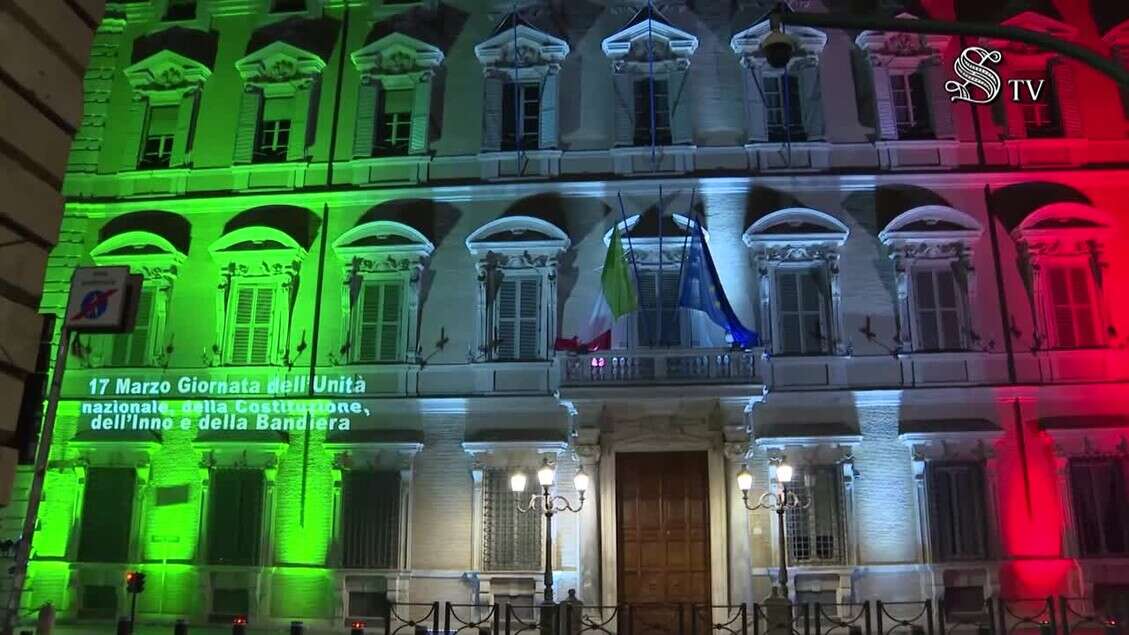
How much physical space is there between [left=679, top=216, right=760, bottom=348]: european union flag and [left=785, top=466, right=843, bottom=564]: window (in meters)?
2.94

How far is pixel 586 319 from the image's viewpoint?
20000 millimetres

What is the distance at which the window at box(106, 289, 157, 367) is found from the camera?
2070 cm

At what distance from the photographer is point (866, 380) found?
1930 cm

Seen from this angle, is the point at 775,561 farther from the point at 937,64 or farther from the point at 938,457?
the point at 937,64

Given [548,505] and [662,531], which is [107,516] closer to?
[548,505]

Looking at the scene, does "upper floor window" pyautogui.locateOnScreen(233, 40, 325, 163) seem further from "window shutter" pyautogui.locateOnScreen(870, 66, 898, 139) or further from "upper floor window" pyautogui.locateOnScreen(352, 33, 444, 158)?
"window shutter" pyautogui.locateOnScreen(870, 66, 898, 139)

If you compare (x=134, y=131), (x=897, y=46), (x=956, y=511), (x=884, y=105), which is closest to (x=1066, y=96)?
(x=897, y=46)

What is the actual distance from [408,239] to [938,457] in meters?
11.8

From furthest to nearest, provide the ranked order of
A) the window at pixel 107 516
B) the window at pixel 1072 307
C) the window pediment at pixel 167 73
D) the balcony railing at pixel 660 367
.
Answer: the window pediment at pixel 167 73, the window at pixel 107 516, the window at pixel 1072 307, the balcony railing at pixel 660 367

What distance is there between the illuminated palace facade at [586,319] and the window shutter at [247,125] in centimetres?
7

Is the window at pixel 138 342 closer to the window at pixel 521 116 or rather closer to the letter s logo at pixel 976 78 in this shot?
the window at pixel 521 116

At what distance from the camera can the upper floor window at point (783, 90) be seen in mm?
20953

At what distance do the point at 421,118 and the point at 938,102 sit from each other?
11.5m

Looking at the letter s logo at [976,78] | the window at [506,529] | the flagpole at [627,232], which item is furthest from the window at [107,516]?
the letter s logo at [976,78]
